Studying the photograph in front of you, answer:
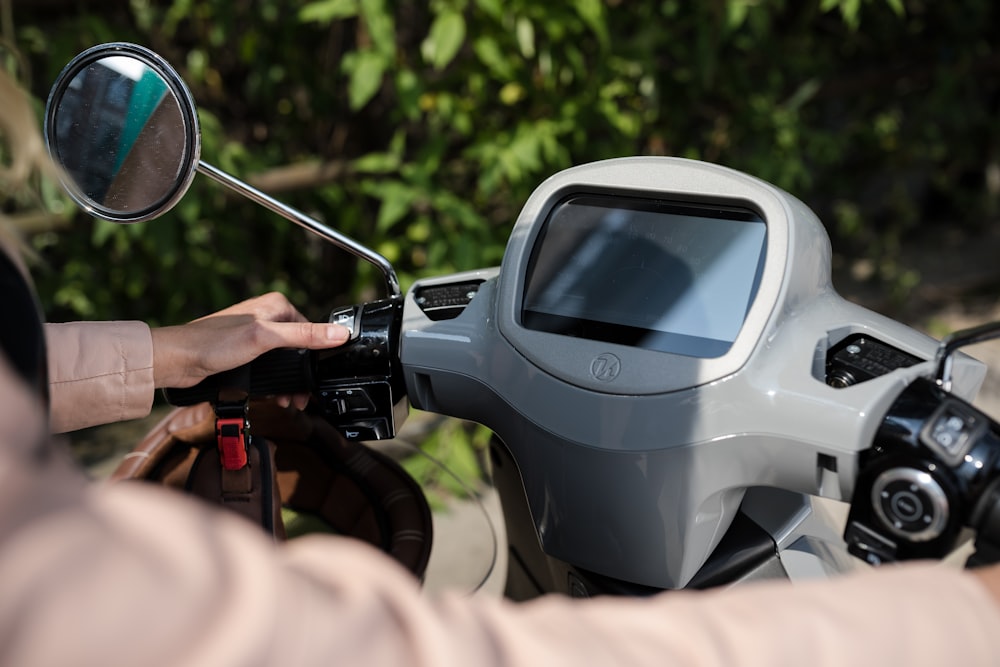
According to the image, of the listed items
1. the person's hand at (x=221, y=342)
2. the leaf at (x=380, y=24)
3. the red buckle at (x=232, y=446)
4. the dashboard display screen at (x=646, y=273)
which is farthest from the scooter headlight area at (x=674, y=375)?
the leaf at (x=380, y=24)

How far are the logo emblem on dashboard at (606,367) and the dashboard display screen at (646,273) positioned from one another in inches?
1.4

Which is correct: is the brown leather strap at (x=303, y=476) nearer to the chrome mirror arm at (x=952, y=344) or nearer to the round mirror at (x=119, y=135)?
the round mirror at (x=119, y=135)

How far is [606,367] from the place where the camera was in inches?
39.3

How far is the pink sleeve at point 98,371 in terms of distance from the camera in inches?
41.9

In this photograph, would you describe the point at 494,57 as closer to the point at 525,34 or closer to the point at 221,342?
the point at 525,34

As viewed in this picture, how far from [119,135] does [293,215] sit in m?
0.24

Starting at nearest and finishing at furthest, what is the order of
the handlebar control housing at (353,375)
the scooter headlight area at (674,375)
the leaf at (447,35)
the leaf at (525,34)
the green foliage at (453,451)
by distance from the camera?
the scooter headlight area at (674,375) < the handlebar control housing at (353,375) < the leaf at (447,35) < the leaf at (525,34) < the green foliage at (453,451)

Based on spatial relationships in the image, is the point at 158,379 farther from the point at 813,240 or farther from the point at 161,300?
the point at 161,300

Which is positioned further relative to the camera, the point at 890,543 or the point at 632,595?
the point at 632,595

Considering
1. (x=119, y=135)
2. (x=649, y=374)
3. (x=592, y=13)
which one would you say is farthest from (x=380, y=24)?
(x=649, y=374)

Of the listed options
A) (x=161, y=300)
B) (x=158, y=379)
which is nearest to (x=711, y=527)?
(x=158, y=379)

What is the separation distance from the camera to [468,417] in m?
1.17

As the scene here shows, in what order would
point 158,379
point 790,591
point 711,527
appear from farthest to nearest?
1. point 158,379
2. point 711,527
3. point 790,591

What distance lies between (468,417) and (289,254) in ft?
7.36
